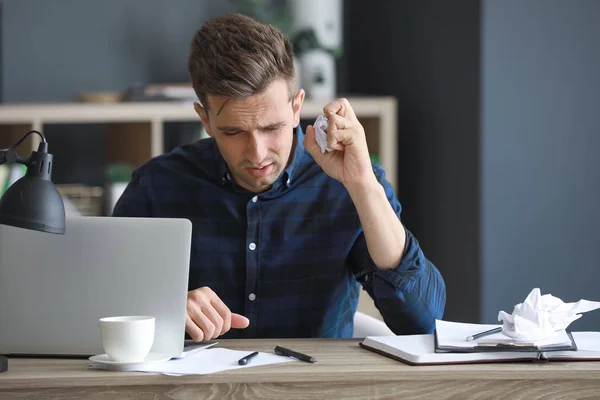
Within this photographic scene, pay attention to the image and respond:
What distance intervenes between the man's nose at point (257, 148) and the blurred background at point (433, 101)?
1195mm

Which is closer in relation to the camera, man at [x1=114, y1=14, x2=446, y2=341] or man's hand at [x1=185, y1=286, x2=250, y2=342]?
man's hand at [x1=185, y1=286, x2=250, y2=342]

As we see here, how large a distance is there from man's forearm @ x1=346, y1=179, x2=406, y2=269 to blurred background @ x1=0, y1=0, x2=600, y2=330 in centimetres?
120

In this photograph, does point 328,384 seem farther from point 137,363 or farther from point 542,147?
point 542,147

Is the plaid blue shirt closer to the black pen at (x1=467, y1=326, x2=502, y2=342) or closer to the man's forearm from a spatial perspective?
the man's forearm

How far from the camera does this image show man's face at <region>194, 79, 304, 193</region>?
6.24 feet

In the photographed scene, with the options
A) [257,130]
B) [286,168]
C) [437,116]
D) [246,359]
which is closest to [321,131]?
[257,130]

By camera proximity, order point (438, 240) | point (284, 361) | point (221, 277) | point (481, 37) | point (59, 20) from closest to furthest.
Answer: point (284, 361) < point (221, 277) < point (481, 37) < point (438, 240) < point (59, 20)

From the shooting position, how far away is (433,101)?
3.29 m

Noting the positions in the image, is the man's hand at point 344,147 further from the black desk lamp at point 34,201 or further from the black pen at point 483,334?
the black desk lamp at point 34,201

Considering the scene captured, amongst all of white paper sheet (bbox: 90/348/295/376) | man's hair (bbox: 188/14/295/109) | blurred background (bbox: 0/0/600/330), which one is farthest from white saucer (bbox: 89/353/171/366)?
blurred background (bbox: 0/0/600/330)

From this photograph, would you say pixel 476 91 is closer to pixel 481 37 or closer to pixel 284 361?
pixel 481 37

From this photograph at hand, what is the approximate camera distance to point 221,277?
2082mm

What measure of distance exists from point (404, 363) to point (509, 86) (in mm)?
1604

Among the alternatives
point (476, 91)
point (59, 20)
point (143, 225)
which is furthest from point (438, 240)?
point (143, 225)
